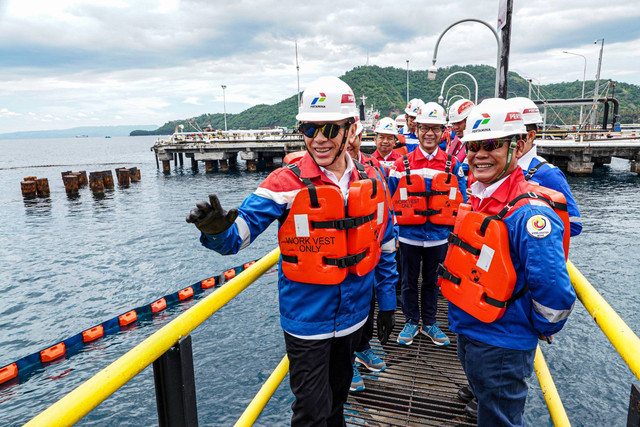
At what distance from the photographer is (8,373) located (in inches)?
279

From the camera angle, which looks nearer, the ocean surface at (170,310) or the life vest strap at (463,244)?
the life vest strap at (463,244)

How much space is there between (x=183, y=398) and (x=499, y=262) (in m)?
1.82

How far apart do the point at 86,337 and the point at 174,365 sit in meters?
8.07

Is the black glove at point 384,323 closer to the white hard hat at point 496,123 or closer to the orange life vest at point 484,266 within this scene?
the orange life vest at point 484,266

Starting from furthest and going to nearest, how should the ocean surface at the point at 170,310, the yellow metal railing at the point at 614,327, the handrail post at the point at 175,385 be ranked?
the ocean surface at the point at 170,310, the handrail post at the point at 175,385, the yellow metal railing at the point at 614,327

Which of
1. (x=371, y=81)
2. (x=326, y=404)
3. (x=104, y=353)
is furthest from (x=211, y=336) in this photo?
(x=371, y=81)

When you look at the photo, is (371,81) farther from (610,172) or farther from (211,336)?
(211,336)

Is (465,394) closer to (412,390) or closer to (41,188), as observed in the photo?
(412,390)

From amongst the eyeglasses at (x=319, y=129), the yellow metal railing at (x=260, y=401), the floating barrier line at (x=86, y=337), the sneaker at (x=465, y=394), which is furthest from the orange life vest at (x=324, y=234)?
the floating barrier line at (x=86, y=337)

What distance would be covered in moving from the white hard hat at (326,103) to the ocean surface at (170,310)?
4.09 metres

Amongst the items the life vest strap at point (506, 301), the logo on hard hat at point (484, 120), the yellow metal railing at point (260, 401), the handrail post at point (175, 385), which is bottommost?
the yellow metal railing at point (260, 401)

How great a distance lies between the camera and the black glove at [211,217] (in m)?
1.93

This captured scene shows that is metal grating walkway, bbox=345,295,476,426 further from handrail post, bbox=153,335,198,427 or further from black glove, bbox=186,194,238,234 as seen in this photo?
black glove, bbox=186,194,238,234

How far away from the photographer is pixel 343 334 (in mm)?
2555
